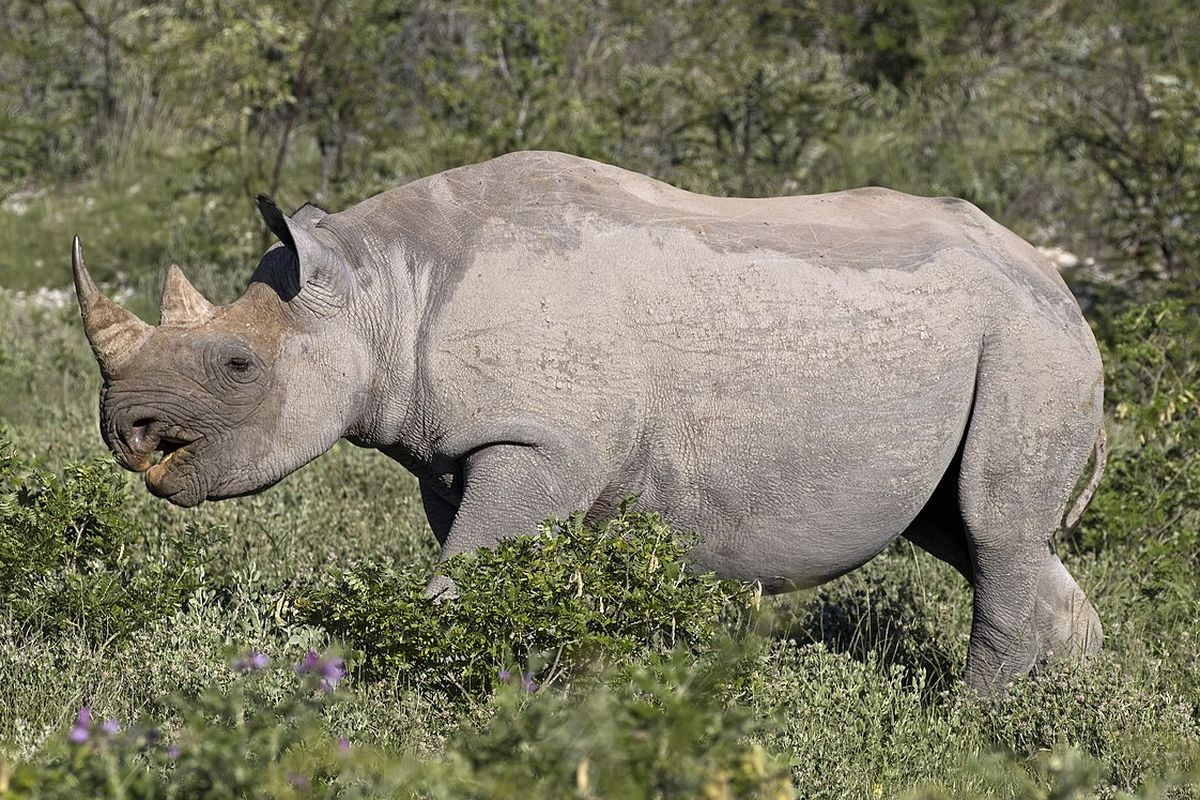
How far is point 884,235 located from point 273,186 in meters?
7.98

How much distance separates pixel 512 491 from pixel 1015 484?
1633 mm

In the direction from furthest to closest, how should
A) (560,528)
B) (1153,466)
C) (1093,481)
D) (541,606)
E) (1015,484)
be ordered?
(1153,466) < (1093,481) < (1015,484) < (560,528) < (541,606)

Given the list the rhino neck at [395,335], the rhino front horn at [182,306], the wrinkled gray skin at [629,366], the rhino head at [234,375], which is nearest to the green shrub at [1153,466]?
the wrinkled gray skin at [629,366]

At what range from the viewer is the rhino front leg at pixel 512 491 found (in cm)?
479

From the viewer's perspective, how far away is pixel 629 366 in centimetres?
484

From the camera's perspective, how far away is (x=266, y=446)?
486 cm

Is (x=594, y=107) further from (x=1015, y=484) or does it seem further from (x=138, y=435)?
(x=138, y=435)

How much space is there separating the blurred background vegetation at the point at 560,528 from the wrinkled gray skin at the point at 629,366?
0.34m

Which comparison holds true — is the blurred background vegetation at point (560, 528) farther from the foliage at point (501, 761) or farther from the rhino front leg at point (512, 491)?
the rhino front leg at point (512, 491)

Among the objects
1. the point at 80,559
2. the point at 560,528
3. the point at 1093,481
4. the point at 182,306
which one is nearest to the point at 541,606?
the point at 560,528

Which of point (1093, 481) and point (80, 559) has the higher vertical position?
point (1093, 481)

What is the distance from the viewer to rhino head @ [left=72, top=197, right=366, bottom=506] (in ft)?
15.6

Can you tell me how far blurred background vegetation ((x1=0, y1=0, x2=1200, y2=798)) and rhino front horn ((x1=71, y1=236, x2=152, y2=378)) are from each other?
89 centimetres

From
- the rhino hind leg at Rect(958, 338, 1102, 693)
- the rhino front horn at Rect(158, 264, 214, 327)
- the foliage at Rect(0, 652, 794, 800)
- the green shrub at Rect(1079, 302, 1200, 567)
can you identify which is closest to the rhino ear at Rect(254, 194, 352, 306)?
the rhino front horn at Rect(158, 264, 214, 327)
